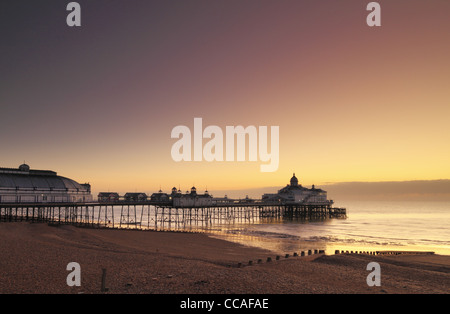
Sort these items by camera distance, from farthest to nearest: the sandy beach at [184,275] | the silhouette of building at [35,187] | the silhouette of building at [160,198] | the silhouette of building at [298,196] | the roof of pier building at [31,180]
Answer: the silhouette of building at [298,196], the silhouette of building at [160,198], the roof of pier building at [31,180], the silhouette of building at [35,187], the sandy beach at [184,275]

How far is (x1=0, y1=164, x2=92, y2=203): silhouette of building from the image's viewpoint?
5514 cm

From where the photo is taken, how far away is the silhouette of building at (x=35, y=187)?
5514 cm

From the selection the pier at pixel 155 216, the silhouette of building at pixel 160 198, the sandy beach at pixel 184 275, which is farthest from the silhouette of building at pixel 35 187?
the sandy beach at pixel 184 275

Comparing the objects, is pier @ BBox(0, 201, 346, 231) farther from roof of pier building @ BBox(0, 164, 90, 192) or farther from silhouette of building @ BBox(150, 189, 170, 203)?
roof of pier building @ BBox(0, 164, 90, 192)

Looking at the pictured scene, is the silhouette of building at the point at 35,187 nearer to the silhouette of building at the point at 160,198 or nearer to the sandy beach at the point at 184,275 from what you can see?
the silhouette of building at the point at 160,198

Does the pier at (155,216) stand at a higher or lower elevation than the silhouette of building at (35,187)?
lower

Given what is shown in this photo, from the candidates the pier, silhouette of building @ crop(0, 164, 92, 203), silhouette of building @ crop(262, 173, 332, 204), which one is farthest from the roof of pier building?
silhouette of building @ crop(262, 173, 332, 204)

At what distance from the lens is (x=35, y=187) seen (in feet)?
194

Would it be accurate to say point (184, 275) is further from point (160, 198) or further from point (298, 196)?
point (298, 196)

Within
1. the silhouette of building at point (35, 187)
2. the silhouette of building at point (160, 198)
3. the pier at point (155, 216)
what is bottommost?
the pier at point (155, 216)

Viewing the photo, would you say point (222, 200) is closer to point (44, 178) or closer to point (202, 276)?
point (44, 178)

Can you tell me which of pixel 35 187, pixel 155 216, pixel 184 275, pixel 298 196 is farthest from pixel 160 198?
pixel 184 275
